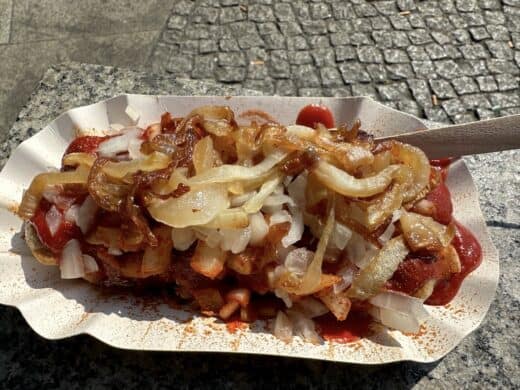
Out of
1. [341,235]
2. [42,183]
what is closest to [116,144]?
[42,183]

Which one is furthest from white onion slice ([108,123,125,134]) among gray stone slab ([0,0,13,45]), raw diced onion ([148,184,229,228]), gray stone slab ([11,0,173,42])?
gray stone slab ([0,0,13,45])

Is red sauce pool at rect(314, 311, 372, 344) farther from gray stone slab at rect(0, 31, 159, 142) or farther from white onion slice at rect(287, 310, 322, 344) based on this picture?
gray stone slab at rect(0, 31, 159, 142)

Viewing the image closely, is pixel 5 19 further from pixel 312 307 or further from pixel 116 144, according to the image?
pixel 312 307

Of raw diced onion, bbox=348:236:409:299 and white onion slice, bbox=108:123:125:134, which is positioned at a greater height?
white onion slice, bbox=108:123:125:134

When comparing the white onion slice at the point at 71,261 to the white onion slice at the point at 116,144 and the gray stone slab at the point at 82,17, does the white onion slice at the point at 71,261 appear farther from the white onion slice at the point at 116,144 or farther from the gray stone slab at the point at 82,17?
the gray stone slab at the point at 82,17

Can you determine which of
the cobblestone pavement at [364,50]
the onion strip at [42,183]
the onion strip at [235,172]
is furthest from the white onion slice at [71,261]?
the cobblestone pavement at [364,50]
